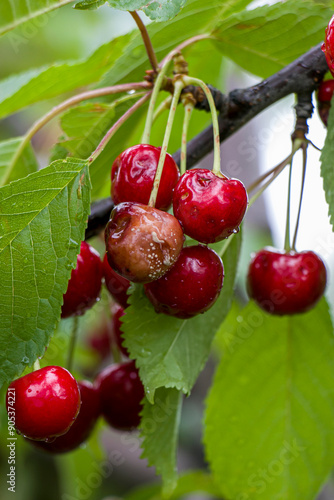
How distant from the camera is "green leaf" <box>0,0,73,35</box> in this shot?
1.16 meters

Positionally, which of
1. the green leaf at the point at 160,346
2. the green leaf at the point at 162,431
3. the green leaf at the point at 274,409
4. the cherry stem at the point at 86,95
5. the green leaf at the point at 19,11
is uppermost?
the green leaf at the point at 19,11

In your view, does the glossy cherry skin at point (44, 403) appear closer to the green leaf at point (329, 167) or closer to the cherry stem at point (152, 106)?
the cherry stem at point (152, 106)

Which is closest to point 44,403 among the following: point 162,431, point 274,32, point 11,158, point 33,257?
point 33,257

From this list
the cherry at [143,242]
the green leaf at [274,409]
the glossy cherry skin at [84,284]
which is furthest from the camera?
the green leaf at [274,409]

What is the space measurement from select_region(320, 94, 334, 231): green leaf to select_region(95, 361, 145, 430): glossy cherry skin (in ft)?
2.01

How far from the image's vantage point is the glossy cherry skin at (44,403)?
0.92 meters

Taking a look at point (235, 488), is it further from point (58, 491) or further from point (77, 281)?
point (58, 491)

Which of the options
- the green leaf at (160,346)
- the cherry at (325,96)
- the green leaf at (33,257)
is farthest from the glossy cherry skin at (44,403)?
the cherry at (325,96)

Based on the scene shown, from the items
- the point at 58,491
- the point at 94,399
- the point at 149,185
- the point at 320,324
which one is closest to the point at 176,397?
the point at 94,399

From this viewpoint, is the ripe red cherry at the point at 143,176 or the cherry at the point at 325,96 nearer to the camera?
the ripe red cherry at the point at 143,176

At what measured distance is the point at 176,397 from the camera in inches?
46.0

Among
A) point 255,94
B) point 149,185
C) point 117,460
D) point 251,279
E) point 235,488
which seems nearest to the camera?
point 149,185

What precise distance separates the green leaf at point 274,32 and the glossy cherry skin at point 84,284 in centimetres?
59

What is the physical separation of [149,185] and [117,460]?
2204 millimetres
